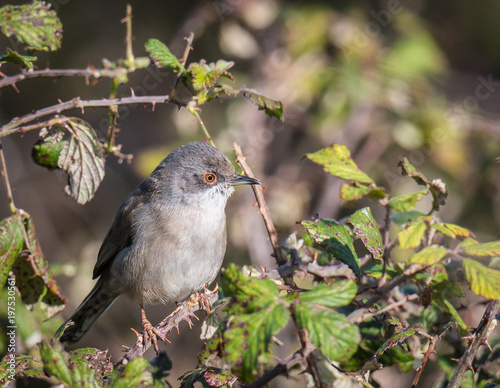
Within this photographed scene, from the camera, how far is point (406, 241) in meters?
2.05

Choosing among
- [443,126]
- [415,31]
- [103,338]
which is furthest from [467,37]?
[103,338]

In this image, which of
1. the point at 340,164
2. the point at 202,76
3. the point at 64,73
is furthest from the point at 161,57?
the point at 340,164

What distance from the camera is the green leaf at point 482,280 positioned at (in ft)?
5.79

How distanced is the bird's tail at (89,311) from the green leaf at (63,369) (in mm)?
2118

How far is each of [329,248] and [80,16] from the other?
274 inches

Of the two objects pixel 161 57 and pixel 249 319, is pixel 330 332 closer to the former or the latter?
pixel 249 319

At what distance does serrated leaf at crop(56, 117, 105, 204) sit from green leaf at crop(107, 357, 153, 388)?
0.95 m

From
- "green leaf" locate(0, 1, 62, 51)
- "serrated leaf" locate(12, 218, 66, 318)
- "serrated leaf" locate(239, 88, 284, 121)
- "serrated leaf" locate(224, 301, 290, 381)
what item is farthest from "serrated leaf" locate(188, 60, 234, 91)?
"serrated leaf" locate(224, 301, 290, 381)

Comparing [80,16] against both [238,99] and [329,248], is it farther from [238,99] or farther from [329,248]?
[329,248]

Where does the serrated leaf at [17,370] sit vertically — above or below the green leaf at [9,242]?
below

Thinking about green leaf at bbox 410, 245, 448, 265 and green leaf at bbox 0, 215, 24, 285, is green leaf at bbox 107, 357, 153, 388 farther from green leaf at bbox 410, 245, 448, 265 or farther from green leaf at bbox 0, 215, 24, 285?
green leaf at bbox 410, 245, 448, 265

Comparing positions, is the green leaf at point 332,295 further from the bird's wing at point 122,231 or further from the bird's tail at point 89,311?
the bird's tail at point 89,311

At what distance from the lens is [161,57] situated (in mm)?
2533

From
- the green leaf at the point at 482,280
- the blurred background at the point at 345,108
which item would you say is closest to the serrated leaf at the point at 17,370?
the green leaf at the point at 482,280
